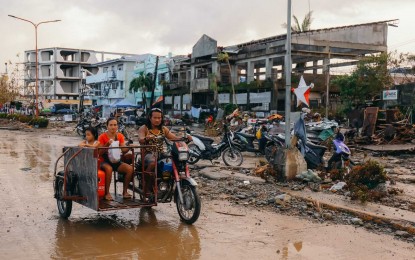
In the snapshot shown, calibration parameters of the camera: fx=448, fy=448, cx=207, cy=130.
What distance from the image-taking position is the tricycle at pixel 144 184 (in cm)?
619

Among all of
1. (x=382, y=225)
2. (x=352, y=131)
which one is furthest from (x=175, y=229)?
(x=352, y=131)

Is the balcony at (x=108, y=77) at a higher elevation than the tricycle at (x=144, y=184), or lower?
higher

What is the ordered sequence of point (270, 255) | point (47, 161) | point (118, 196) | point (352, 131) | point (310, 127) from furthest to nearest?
point (352, 131), point (310, 127), point (47, 161), point (118, 196), point (270, 255)

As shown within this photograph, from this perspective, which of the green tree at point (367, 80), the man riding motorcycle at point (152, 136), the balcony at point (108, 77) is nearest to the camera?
the man riding motorcycle at point (152, 136)

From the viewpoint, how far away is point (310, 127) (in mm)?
17922

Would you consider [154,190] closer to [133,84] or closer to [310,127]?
[310,127]

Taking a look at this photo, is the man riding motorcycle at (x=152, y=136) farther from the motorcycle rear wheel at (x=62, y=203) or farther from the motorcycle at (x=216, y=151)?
the motorcycle at (x=216, y=151)

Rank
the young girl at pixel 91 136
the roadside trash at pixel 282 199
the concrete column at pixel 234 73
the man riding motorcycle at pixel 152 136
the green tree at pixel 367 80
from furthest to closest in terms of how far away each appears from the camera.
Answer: the concrete column at pixel 234 73
the green tree at pixel 367 80
the roadside trash at pixel 282 199
the young girl at pixel 91 136
the man riding motorcycle at pixel 152 136

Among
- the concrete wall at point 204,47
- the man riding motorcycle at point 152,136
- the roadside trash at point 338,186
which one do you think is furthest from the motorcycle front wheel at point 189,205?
the concrete wall at point 204,47

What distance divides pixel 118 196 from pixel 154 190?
28.2 inches

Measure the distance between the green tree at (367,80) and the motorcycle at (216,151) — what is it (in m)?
14.2

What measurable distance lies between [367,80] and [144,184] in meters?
21.5

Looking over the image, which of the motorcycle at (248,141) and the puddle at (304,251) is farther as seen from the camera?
the motorcycle at (248,141)

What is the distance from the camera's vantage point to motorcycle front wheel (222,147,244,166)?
12986 millimetres
